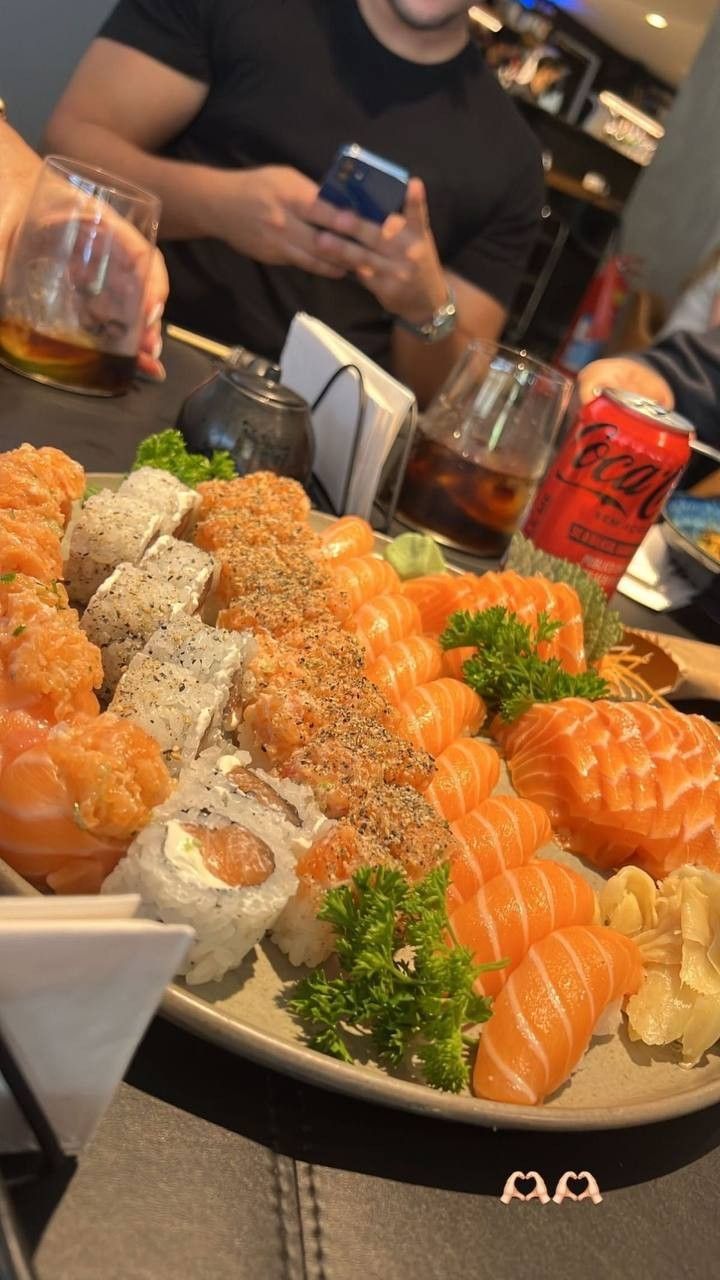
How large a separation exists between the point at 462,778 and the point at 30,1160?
0.78 m

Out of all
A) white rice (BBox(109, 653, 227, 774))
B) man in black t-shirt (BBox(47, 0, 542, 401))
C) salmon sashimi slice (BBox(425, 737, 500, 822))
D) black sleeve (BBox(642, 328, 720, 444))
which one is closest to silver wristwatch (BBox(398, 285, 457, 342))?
man in black t-shirt (BBox(47, 0, 542, 401))

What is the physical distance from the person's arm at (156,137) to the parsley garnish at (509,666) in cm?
163

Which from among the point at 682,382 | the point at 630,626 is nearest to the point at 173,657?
the point at 630,626

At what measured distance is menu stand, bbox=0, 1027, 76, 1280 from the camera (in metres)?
0.64

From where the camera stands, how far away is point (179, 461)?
1814mm

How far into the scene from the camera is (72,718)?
1.00 m

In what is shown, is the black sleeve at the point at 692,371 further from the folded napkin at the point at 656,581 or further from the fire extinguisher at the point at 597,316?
the fire extinguisher at the point at 597,316

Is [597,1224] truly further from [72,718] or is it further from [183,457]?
[183,457]

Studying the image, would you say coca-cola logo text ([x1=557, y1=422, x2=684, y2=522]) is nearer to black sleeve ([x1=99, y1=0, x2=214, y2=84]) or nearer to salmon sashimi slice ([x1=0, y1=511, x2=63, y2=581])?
salmon sashimi slice ([x1=0, y1=511, x2=63, y2=581])

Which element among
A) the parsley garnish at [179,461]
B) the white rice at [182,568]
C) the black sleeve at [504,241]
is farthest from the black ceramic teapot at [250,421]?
the black sleeve at [504,241]

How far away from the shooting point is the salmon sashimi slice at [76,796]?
2.93ft

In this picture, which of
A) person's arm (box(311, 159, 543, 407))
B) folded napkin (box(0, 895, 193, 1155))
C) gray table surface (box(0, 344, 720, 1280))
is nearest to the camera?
folded napkin (box(0, 895, 193, 1155))

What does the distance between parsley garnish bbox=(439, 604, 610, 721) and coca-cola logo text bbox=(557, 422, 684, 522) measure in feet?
1.09

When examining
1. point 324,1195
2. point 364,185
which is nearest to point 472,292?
point 364,185
